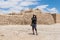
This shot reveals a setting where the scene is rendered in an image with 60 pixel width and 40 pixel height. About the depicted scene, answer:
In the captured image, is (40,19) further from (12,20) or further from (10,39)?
(10,39)

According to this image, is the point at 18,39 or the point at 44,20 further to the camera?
the point at 44,20

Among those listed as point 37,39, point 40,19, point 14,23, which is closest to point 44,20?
point 40,19

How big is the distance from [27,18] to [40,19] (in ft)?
11.2

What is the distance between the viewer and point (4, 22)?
43.2 metres

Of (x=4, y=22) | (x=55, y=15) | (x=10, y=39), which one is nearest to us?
(x=10, y=39)

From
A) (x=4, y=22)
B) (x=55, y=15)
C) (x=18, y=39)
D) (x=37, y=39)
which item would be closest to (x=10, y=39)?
(x=18, y=39)

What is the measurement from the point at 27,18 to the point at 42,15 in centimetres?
431

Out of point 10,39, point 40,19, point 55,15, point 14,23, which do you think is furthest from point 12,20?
point 10,39

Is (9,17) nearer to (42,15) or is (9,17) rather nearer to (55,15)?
(42,15)

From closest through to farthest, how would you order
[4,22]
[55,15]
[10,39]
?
1. [10,39]
2. [4,22]
3. [55,15]

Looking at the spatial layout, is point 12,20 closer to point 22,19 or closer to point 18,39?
point 22,19

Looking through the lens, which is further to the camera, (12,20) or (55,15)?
(55,15)

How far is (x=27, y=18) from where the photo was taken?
143 feet

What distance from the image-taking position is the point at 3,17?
43.8 metres
